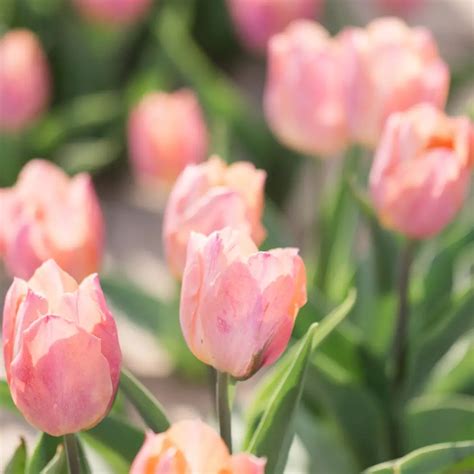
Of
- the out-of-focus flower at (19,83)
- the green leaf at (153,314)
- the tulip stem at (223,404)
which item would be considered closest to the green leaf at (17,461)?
the tulip stem at (223,404)

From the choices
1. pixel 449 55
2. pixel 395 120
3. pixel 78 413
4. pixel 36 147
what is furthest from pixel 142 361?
pixel 449 55

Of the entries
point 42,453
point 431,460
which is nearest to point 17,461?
point 42,453

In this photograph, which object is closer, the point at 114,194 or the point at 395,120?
the point at 395,120

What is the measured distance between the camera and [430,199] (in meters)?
0.77

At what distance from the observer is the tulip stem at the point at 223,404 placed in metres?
0.63

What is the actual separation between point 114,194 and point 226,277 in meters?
1.14

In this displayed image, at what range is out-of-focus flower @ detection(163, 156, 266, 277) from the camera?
704 millimetres

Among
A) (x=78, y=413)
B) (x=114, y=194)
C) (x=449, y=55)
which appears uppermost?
(x=78, y=413)

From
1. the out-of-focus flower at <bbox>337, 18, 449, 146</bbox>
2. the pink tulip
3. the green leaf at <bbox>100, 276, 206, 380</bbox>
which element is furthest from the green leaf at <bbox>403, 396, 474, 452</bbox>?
the pink tulip

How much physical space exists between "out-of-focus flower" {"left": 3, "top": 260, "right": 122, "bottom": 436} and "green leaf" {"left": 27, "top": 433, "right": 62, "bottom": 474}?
0.28 ft

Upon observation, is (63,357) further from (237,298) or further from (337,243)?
(337,243)

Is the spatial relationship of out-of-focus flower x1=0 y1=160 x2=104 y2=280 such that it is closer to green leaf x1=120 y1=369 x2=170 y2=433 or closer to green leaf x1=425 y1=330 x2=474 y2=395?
green leaf x1=120 y1=369 x2=170 y2=433

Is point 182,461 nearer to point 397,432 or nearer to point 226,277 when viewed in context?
point 226,277

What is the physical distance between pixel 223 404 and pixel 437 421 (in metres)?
0.31
